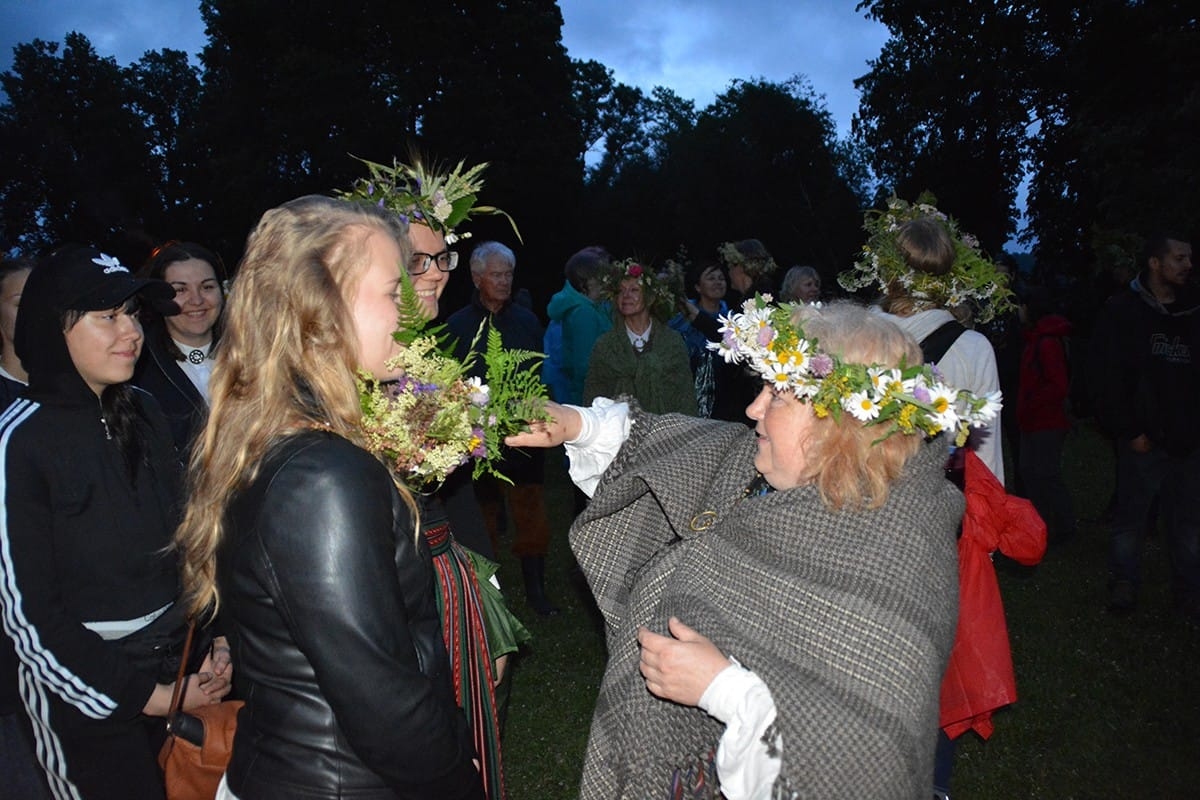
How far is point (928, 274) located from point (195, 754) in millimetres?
3441

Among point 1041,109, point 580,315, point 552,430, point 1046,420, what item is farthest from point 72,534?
point 1041,109

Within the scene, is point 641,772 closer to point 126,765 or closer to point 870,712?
point 870,712

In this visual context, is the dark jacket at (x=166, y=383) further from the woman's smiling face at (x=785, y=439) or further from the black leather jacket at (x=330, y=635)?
the woman's smiling face at (x=785, y=439)

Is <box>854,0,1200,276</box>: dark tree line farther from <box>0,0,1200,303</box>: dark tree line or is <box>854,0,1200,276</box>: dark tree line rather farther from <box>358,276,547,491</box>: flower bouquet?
<box>358,276,547,491</box>: flower bouquet

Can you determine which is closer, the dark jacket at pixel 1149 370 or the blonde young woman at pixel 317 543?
the blonde young woman at pixel 317 543

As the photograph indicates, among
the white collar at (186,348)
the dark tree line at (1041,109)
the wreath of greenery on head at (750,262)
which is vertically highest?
the dark tree line at (1041,109)

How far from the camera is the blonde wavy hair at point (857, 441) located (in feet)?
7.39

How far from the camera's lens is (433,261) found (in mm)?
2838

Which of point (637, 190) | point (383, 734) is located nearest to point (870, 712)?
point (383, 734)

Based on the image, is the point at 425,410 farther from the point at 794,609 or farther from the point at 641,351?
the point at 641,351

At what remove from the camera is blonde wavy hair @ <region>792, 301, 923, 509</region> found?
225 centimetres

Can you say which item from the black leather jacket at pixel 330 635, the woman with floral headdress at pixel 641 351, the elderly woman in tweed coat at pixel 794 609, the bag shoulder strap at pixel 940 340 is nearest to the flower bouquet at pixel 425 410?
the black leather jacket at pixel 330 635

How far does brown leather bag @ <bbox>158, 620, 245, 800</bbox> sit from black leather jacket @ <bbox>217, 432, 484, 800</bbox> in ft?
2.08

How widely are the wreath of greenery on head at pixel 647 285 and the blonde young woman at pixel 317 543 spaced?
503 cm
